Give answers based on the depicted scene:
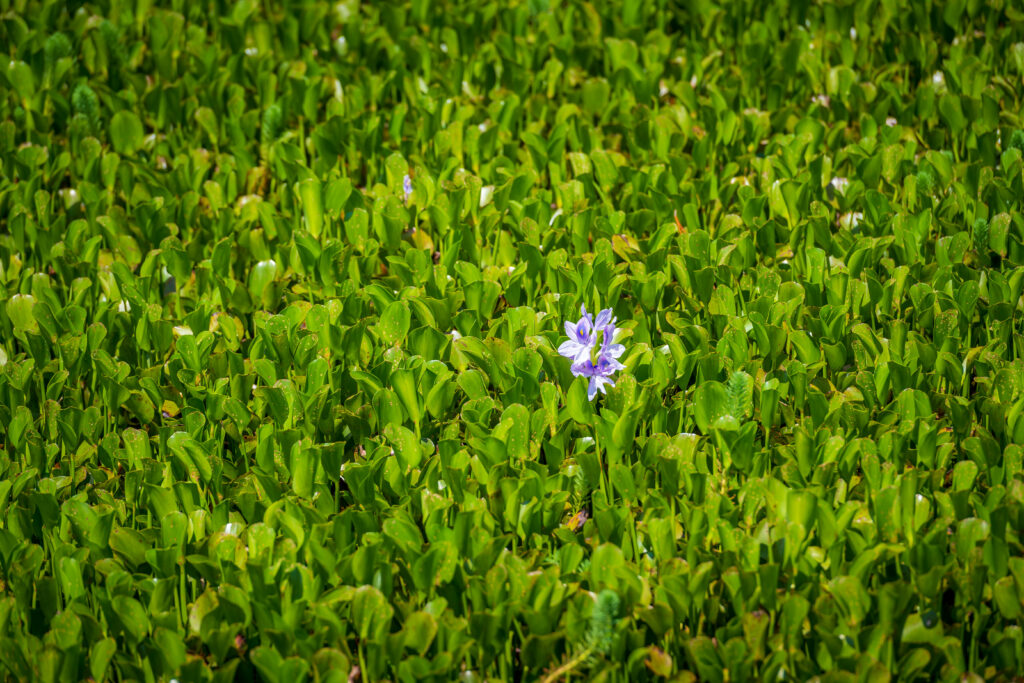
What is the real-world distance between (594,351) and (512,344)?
0.93ft

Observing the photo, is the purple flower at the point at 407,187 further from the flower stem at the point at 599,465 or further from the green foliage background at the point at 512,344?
the flower stem at the point at 599,465

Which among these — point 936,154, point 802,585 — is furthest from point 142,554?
point 936,154

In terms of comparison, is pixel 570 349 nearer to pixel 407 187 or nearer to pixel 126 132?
pixel 407 187

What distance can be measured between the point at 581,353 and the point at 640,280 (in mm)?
439

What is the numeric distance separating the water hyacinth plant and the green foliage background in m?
0.07

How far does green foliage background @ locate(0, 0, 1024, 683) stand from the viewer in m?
2.06

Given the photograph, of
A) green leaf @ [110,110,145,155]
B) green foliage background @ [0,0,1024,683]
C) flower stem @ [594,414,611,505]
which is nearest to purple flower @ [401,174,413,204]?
green foliage background @ [0,0,1024,683]

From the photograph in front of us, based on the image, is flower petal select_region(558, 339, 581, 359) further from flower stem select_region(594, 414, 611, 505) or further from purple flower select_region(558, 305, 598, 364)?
flower stem select_region(594, 414, 611, 505)

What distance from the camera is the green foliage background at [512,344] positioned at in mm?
2062

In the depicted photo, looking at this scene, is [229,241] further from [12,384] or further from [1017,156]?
[1017,156]

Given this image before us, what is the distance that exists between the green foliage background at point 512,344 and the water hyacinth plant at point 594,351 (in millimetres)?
67

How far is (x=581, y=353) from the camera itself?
2557mm

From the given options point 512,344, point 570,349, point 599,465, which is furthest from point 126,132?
point 599,465

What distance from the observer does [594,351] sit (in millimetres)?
2584
